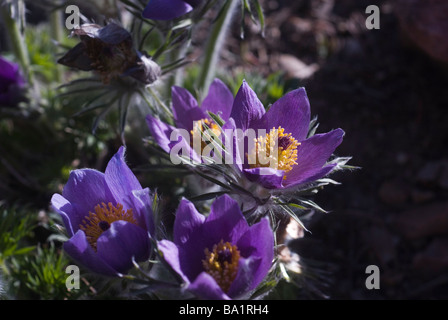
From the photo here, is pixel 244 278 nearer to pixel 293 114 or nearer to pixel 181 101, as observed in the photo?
pixel 293 114

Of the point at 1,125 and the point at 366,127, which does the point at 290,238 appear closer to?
the point at 366,127

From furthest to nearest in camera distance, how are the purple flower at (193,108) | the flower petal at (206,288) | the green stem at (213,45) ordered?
the green stem at (213,45), the purple flower at (193,108), the flower petal at (206,288)

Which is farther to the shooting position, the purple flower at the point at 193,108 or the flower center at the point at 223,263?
the purple flower at the point at 193,108

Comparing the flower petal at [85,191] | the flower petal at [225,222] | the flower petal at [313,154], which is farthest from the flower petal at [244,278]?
the flower petal at [85,191]

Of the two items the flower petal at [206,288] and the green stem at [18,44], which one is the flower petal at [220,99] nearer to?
the flower petal at [206,288]

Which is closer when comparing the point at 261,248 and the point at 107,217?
the point at 261,248

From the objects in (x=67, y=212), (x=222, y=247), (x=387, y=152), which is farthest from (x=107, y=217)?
(x=387, y=152)

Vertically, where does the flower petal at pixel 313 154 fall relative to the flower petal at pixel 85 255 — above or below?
above
